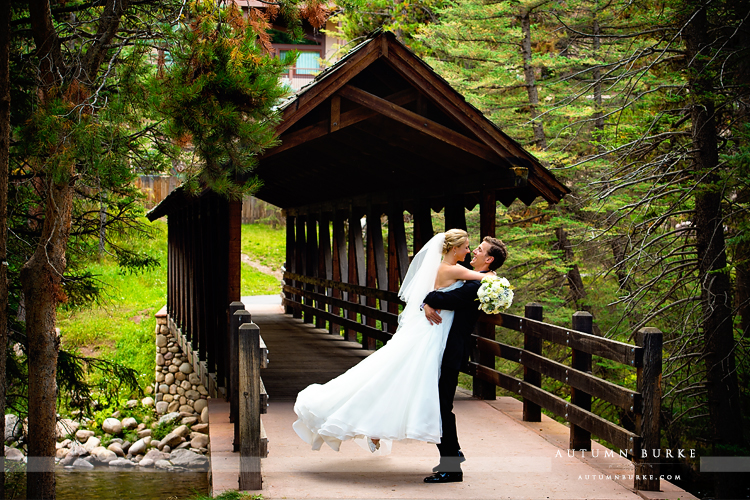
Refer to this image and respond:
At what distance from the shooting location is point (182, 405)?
1367 centimetres

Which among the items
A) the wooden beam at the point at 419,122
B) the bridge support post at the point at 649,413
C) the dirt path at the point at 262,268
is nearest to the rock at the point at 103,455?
the wooden beam at the point at 419,122

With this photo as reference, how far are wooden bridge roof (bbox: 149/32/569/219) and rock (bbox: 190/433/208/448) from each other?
4.95 meters

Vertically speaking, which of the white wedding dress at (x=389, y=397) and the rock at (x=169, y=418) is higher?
the white wedding dress at (x=389, y=397)

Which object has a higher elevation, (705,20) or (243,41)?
(705,20)

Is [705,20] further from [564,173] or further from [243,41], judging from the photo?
[243,41]

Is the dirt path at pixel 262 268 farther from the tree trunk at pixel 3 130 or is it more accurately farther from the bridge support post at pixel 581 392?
the bridge support post at pixel 581 392

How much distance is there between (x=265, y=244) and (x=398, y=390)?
985 inches

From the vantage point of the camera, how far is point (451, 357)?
4.91m

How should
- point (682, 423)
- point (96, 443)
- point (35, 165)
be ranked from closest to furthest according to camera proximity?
point (35, 165), point (682, 423), point (96, 443)

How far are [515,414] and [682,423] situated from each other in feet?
10.3

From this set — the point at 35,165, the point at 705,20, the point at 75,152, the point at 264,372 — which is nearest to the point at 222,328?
the point at 264,372

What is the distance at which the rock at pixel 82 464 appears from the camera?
1105 centimetres

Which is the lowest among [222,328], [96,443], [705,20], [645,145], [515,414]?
[96,443]

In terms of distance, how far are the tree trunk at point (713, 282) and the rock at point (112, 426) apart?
32.7 ft
